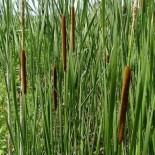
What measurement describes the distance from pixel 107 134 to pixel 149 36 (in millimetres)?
254

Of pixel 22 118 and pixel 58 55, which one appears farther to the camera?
pixel 58 55

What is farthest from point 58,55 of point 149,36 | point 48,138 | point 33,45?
point 149,36

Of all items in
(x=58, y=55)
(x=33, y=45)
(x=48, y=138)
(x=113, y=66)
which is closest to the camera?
(x=113, y=66)

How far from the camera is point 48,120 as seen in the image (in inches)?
37.7

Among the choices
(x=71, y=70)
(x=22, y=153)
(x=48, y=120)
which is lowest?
(x=22, y=153)

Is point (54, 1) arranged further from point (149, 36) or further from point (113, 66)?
Answer: point (113, 66)

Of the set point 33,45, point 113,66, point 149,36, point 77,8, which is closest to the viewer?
point 113,66

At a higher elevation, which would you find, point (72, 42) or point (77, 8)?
point (77, 8)

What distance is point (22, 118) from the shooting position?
3.19 feet

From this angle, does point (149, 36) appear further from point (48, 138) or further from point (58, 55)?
point (58, 55)

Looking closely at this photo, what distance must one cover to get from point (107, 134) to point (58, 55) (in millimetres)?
608

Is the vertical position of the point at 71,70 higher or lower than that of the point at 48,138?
higher

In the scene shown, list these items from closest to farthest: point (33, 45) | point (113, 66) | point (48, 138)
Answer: point (113, 66) < point (48, 138) < point (33, 45)

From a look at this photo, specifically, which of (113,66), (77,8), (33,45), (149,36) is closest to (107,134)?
(113,66)
